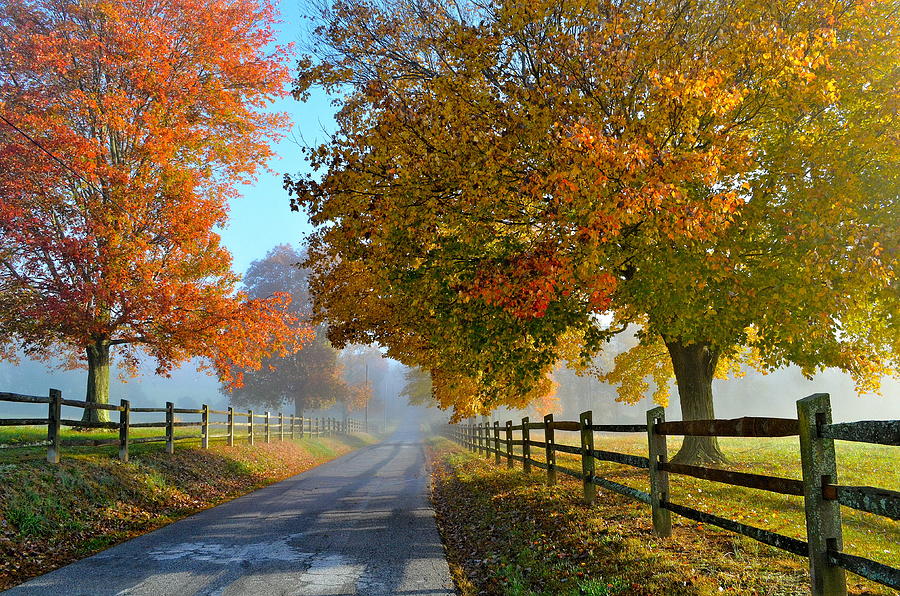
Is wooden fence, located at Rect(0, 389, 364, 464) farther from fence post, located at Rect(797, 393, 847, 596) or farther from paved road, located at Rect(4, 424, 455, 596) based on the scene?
fence post, located at Rect(797, 393, 847, 596)

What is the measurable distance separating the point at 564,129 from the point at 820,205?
467 cm

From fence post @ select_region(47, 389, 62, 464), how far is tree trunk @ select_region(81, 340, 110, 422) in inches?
365

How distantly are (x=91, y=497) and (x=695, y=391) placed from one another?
46.9 feet

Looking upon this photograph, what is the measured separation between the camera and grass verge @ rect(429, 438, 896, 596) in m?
5.44

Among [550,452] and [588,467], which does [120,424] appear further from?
[588,467]

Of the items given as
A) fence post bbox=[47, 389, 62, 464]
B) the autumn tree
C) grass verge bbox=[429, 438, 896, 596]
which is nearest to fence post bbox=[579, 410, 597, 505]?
grass verge bbox=[429, 438, 896, 596]

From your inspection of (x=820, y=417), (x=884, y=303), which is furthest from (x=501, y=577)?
(x=884, y=303)

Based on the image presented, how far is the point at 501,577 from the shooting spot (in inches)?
261

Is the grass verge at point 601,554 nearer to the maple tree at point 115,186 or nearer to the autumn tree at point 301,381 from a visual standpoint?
the maple tree at point 115,186

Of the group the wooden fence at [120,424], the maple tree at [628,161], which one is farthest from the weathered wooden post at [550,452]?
the wooden fence at [120,424]

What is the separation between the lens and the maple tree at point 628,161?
961 cm

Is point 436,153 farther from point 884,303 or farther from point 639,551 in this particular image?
Result: point 884,303

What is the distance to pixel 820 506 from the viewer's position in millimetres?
4312

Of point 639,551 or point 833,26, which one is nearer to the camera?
point 639,551
